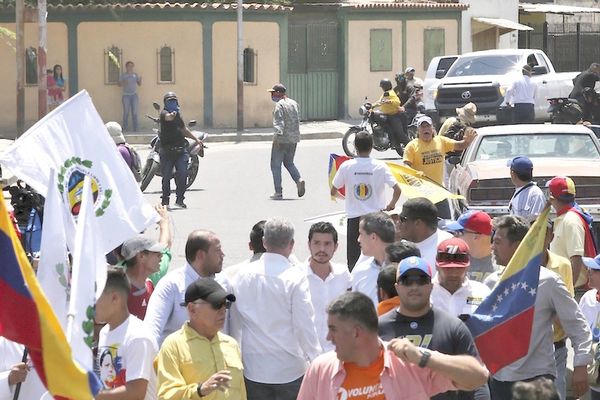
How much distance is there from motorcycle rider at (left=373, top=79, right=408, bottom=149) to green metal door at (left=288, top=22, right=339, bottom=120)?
445 inches

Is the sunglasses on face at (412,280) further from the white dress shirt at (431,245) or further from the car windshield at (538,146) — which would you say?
the car windshield at (538,146)

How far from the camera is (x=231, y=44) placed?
37.5m

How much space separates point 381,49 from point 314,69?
8.49 feet

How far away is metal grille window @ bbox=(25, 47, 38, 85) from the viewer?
3681 centimetres

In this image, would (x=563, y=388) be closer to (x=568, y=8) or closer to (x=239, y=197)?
(x=239, y=197)

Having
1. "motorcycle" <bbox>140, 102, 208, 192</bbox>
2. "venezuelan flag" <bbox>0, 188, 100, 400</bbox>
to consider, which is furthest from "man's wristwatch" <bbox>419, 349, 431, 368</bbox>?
"motorcycle" <bbox>140, 102, 208, 192</bbox>

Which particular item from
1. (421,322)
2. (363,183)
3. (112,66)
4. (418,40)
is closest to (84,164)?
(421,322)

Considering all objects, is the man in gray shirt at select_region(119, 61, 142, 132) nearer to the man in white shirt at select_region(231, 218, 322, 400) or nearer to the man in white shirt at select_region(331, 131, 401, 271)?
the man in white shirt at select_region(331, 131, 401, 271)

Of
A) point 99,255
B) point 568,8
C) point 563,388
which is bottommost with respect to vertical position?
point 563,388

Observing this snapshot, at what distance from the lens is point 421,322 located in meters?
6.59

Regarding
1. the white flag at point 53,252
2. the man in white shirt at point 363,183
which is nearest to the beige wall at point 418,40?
the man in white shirt at point 363,183

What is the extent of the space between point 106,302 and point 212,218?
1308 centimetres

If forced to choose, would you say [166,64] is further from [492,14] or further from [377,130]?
[492,14]

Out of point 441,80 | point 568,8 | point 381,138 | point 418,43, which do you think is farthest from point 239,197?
point 568,8
